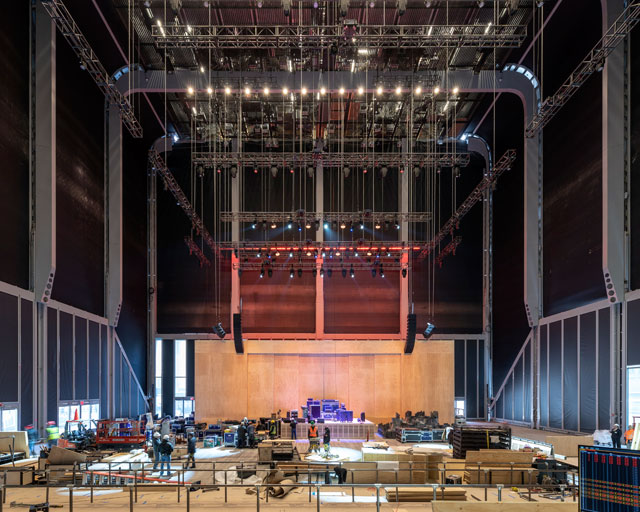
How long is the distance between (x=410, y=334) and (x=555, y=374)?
600 cm

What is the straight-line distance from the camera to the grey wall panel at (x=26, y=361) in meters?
14.7

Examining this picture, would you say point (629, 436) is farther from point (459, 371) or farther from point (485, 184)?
point (459, 371)

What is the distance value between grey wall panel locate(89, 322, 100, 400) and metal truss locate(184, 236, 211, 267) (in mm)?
5430

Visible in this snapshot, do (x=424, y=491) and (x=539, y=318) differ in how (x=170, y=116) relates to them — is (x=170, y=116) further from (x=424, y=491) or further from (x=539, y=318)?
(x=424, y=491)

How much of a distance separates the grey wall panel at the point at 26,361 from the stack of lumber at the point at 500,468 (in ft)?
35.5

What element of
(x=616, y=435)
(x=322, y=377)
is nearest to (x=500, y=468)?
(x=616, y=435)

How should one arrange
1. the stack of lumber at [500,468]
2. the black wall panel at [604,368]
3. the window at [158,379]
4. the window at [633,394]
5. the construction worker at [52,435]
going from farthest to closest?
the window at [158,379], the black wall panel at [604,368], the construction worker at [52,435], the window at [633,394], the stack of lumber at [500,468]

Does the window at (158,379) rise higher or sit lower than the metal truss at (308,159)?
lower

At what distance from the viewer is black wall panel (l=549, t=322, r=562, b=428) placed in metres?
19.8

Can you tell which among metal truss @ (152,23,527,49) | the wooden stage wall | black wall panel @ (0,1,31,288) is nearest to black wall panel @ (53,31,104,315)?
black wall panel @ (0,1,31,288)

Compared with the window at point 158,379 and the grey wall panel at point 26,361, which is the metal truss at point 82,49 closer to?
the grey wall panel at point 26,361

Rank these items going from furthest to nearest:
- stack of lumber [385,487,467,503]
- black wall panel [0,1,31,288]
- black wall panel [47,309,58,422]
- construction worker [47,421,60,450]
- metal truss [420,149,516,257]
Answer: metal truss [420,149,516,257], black wall panel [47,309,58,422], construction worker [47,421,60,450], black wall panel [0,1,31,288], stack of lumber [385,487,467,503]

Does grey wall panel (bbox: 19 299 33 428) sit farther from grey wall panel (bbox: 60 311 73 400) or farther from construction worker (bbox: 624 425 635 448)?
construction worker (bbox: 624 425 635 448)

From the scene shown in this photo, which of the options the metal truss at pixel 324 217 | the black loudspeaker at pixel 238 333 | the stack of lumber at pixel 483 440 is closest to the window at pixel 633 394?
the stack of lumber at pixel 483 440
